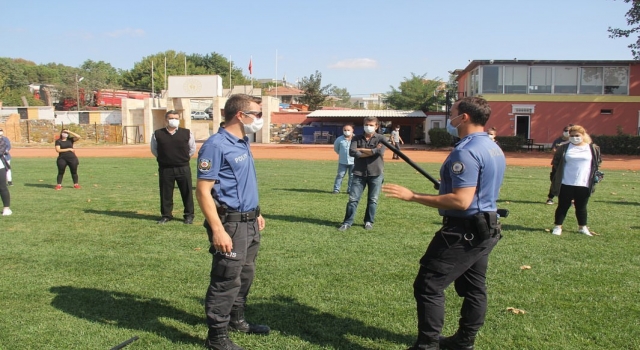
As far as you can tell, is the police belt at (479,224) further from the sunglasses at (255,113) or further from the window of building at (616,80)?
the window of building at (616,80)

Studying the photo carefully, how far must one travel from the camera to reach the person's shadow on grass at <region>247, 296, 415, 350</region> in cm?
418

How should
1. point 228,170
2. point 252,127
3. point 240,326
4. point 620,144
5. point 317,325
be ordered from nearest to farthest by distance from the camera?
point 228,170, point 252,127, point 240,326, point 317,325, point 620,144

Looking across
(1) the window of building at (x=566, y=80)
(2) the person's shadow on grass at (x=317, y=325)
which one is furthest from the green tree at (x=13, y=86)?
(2) the person's shadow on grass at (x=317, y=325)

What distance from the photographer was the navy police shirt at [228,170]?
3811mm

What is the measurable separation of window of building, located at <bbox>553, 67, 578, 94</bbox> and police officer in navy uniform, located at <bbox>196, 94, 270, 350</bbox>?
129 ft

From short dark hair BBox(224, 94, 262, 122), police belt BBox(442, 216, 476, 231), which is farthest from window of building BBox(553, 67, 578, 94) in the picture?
short dark hair BBox(224, 94, 262, 122)

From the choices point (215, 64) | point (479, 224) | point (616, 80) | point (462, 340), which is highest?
point (215, 64)

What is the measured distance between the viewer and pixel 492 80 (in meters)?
38.6

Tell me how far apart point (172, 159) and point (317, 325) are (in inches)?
214

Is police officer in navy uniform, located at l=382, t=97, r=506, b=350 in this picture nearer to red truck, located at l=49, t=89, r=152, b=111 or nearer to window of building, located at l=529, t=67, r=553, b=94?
window of building, located at l=529, t=67, r=553, b=94

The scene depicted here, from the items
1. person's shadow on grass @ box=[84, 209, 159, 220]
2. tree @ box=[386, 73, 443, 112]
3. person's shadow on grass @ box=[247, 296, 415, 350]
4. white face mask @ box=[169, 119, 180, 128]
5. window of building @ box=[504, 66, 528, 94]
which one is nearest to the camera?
person's shadow on grass @ box=[247, 296, 415, 350]

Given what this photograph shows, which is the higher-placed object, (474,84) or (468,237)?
(474,84)

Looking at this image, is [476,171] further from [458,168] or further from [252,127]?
[252,127]

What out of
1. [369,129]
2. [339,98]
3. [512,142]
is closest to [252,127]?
[369,129]
